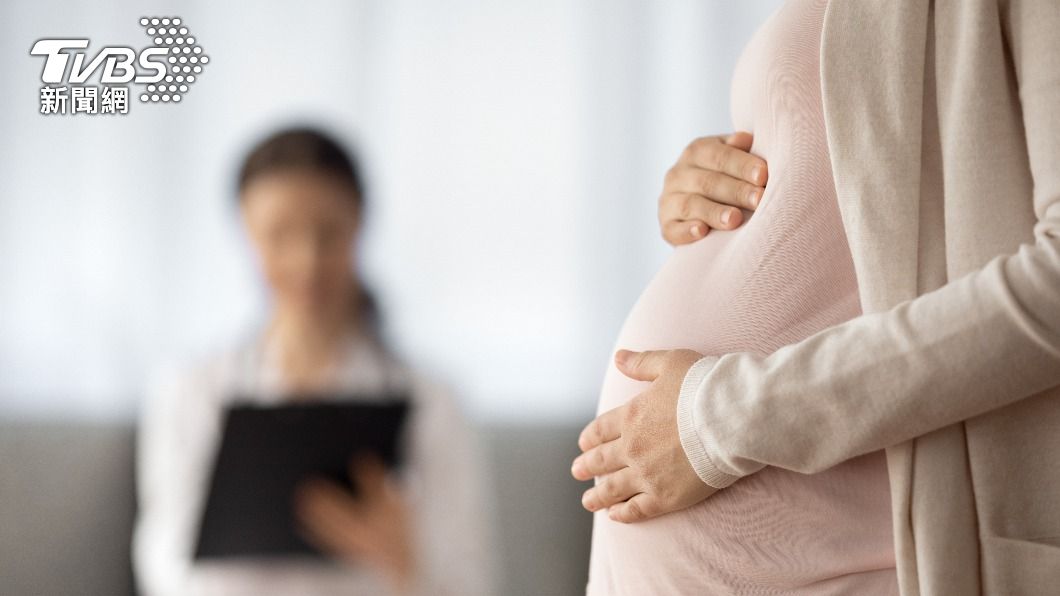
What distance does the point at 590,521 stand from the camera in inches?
81.3

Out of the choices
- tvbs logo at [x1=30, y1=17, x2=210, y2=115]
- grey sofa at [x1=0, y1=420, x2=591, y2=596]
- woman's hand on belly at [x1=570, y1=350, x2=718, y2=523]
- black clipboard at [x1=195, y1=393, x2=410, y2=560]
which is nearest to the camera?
woman's hand on belly at [x1=570, y1=350, x2=718, y2=523]

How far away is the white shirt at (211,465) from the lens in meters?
1.73

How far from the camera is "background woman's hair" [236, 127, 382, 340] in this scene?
1981mm

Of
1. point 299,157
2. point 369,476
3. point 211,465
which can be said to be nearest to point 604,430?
point 369,476

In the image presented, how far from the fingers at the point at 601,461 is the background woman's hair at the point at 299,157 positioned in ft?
4.70

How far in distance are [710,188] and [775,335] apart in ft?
0.52

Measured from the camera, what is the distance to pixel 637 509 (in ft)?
2.06

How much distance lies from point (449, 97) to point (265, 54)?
43 cm

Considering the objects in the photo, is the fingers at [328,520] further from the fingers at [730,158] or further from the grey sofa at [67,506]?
the fingers at [730,158]

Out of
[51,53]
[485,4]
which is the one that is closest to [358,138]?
[485,4]

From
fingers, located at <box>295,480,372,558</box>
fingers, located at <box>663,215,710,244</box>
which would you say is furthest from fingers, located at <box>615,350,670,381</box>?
fingers, located at <box>295,480,372,558</box>

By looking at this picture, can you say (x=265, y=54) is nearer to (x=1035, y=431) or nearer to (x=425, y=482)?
(x=425, y=482)

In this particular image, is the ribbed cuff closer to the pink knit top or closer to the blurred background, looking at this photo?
the pink knit top

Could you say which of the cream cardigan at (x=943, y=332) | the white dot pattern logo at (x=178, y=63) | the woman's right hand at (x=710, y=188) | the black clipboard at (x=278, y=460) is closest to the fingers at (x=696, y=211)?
the woman's right hand at (x=710, y=188)
